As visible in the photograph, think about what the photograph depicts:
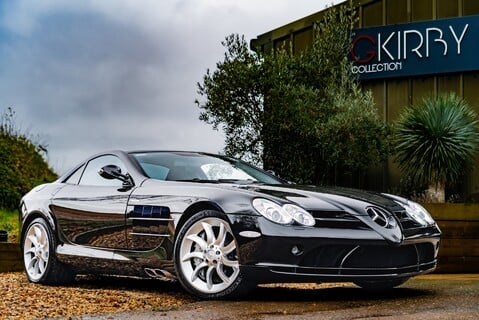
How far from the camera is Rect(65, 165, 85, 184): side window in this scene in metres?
8.68

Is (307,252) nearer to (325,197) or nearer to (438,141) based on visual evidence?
(325,197)

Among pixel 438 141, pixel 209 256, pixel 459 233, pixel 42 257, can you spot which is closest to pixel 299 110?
pixel 438 141

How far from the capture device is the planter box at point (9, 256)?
35.1 feet

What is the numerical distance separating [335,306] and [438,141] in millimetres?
10479

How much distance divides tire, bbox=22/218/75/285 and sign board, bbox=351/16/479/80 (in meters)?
10.8

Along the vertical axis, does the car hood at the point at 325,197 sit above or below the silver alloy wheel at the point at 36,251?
above

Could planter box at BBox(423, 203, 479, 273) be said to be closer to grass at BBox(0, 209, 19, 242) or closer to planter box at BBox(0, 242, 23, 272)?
planter box at BBox(0, 242, 23, 272)

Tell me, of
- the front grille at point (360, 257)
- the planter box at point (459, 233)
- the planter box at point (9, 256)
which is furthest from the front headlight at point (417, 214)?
the planter box at point (9, 256)

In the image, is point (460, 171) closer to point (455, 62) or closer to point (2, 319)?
point (455, 62)

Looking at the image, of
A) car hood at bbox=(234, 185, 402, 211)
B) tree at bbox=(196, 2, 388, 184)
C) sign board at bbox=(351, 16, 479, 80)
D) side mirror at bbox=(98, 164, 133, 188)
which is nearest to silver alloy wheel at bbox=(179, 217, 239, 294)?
car hood at bbox=(234, 185, 402, 211)

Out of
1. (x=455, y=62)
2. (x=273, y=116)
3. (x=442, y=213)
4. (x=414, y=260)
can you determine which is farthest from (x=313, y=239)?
(x=455, y=62)

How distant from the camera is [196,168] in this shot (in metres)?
7.89

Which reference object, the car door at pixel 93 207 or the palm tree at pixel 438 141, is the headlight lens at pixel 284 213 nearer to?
the car door at pixel 93 207

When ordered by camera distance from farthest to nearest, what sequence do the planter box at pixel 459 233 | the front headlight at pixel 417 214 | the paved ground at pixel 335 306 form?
the planter box at pixel 459 233, the front headlight at pixel 417 214, the paved ground at pixel 335 306
